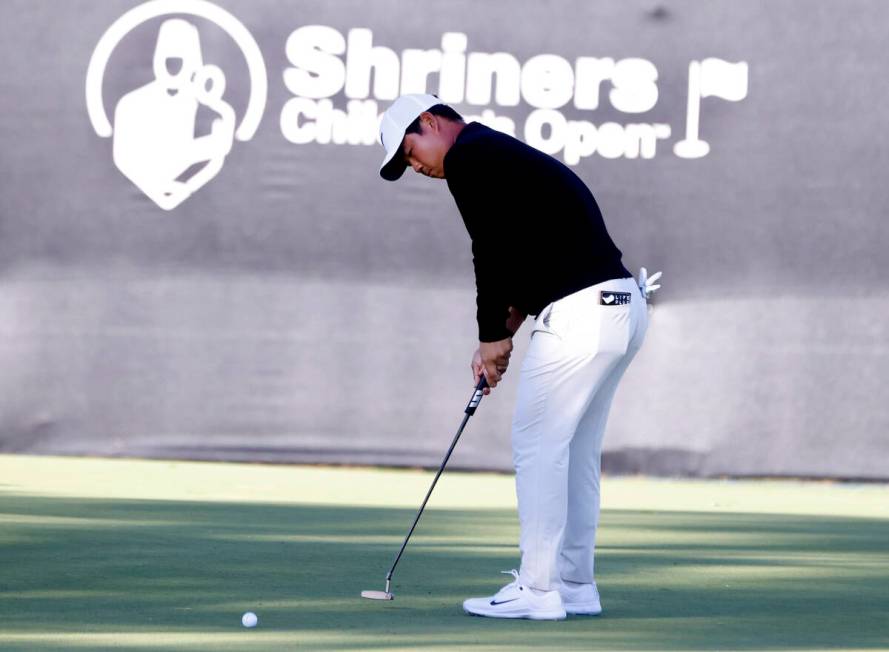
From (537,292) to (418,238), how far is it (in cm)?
399

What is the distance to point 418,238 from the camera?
25.3 feet

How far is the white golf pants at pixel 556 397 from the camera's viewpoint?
3703 millimetres

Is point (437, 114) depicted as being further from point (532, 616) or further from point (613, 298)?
point (532, 616)

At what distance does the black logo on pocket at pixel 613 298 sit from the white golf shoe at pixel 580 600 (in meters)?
0.68

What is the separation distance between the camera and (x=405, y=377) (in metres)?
7.70

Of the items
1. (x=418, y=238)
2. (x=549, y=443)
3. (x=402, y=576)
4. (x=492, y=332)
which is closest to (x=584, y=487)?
(x=549, y=443)

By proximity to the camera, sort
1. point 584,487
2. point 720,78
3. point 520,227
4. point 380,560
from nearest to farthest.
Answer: point 520,227
point 584,487
point 380,560
point 720,78

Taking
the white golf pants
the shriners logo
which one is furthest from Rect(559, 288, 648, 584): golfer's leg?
the shriners logo

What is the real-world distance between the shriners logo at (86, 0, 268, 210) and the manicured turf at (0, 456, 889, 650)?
1401mm

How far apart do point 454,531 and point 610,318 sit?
208 cm

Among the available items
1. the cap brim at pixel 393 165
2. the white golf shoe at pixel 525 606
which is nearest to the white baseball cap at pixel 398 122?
the cap brim at pixel 393 165

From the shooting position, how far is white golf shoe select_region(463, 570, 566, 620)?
3734 millimetres

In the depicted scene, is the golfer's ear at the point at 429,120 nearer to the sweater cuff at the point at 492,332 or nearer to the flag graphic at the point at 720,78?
the sweater cuff at the point at 492,332

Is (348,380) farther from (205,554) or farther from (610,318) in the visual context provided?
(610,318)
